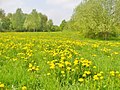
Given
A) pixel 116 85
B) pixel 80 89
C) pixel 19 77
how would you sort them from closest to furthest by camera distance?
1. pixel 80 89
2. pixel 116 85
3. pixel 19 77

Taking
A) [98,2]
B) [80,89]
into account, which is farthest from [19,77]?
[98,2]

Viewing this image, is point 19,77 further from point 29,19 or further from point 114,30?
point 29,19

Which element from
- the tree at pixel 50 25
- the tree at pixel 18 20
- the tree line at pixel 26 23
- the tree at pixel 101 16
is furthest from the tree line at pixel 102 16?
the tree at pixel 50 25

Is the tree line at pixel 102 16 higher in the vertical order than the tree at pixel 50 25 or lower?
higher

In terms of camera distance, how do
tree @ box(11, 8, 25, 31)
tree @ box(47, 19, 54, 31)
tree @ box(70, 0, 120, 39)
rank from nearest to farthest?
tree @ box(70, 0, 120, 39) → tree @ box(11, 8, 25, 31) → tree @ box(47, 19, 54, 31)

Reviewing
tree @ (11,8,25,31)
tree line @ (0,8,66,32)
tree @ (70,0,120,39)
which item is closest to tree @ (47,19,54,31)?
tree line @ (0,8,66,32)

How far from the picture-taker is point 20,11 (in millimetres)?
89688

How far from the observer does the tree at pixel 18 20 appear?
8406 centimetres

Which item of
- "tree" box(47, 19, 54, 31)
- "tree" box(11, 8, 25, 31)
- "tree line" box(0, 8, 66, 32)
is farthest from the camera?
"tree" box(47, 19, 54, 31)

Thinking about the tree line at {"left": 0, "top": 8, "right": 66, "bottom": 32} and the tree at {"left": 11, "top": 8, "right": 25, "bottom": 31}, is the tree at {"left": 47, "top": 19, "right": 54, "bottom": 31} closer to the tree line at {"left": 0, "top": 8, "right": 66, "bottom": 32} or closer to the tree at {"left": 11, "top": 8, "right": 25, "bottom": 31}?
the tree line at {"left": 0, "top": 8, "right": 66, "bottom": 32}

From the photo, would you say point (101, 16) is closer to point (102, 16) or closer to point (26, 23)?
point (102, 16)

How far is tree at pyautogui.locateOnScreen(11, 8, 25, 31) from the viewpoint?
3310 inches

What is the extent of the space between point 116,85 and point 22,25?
83365 mm

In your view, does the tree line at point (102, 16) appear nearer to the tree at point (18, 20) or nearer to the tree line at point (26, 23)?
the tree line at point (26, 23)
